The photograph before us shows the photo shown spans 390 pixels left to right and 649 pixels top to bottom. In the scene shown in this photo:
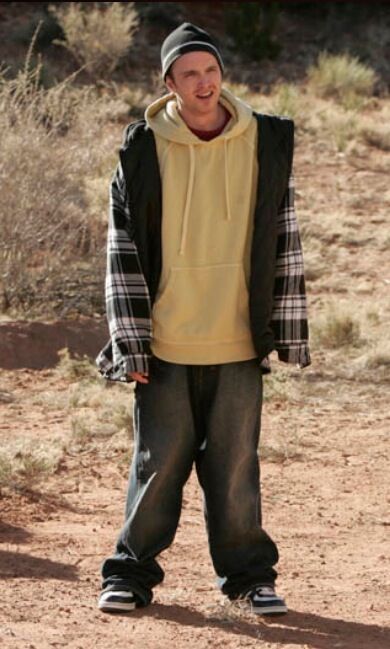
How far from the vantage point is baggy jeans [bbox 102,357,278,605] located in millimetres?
4879

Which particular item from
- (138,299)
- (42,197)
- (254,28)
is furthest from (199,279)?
(254,28)

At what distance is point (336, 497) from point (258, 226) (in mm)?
2692

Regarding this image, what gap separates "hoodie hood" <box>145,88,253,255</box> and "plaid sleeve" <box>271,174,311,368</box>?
0.74 feet

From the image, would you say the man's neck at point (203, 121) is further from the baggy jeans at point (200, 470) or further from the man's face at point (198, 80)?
the baggy jeans at point (200, 470)

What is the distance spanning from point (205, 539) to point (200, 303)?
1802 millimetres

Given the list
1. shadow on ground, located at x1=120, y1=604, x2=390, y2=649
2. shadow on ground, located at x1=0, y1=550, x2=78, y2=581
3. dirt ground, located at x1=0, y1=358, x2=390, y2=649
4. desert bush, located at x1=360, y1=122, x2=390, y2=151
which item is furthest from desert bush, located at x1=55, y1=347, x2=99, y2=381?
desert bush, located at x1=360, y1=122, x2=390, y2=151

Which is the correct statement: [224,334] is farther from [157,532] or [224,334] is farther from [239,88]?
[239,88]

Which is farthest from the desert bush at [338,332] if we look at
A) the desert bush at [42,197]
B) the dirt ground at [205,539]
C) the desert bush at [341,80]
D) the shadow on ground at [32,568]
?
the desert bush at [341,80]

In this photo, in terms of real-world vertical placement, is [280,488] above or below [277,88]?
below

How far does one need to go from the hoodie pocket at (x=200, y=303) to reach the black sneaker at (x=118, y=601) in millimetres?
840

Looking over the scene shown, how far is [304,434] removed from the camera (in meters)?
8.45

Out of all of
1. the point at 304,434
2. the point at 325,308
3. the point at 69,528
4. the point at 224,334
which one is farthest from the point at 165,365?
the point at 325,308

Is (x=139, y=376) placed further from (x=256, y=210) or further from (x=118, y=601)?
(x=118, y=601)

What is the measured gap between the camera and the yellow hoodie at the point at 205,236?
15.7 feet
